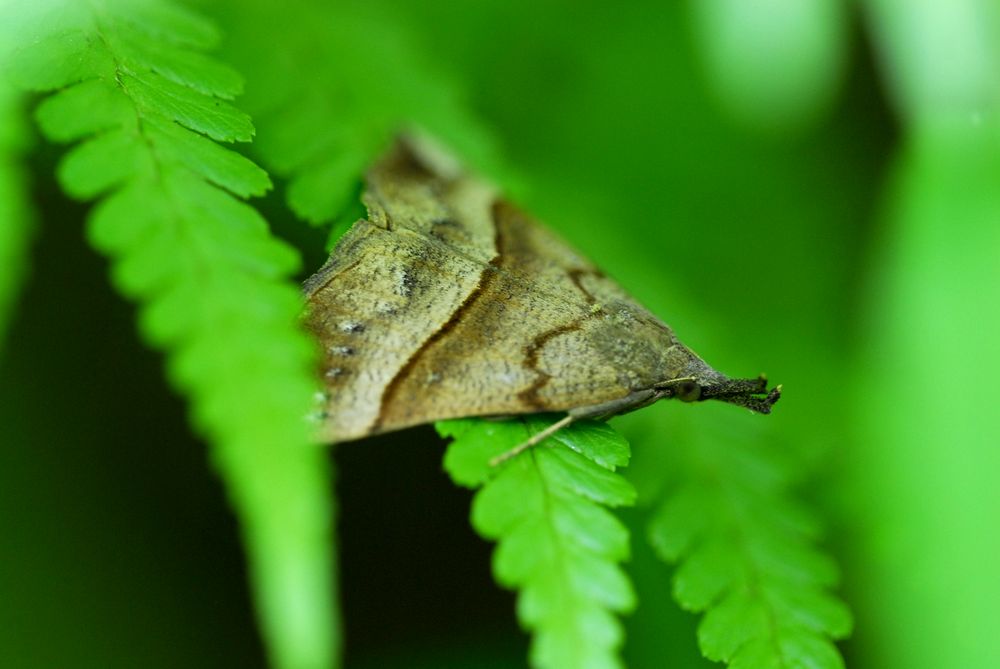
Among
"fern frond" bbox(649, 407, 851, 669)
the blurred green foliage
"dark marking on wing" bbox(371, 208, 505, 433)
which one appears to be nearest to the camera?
"dark marking on wing" bbox(371, 208, 505, 433)

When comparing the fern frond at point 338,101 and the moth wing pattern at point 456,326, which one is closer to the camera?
the moth wing pattern at point 456,326

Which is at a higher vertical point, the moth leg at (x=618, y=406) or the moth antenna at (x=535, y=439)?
the moth leg at (x=618, y=406)

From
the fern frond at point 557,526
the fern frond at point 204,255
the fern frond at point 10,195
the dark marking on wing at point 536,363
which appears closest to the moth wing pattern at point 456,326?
the dark marking on wing at point 536,363

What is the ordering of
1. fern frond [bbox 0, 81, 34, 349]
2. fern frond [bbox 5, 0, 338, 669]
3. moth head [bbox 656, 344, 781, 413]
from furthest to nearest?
moth head [bbox 656, 344, 781, 413]
fern frond [bbox 0, 81, 34, 349]
fern frond [bbox 5, 0, 338, 669]

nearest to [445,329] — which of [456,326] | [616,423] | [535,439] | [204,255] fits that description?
[456,326]

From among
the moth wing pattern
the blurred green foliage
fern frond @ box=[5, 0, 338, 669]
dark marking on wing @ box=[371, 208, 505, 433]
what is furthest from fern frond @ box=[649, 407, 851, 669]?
fern frond @ box=[5, 0, 338, 669]

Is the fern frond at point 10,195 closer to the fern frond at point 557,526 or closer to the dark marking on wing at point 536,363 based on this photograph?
the fern frond at point 557,526

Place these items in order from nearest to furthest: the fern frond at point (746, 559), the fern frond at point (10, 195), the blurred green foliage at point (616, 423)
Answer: the fern frond at point (10, 195) < the fern frond at point (746, 559) < the blurred green foliage at point (616, 423)

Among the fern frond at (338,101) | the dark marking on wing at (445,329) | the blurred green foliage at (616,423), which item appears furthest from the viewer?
the blurred green foliage at (616,423)

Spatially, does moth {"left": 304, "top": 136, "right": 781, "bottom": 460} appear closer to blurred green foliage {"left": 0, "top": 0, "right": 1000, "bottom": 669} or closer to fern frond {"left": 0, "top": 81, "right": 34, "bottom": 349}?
blurred green foliage {"left": 0, "top": 0, "right": 1000, "bottom": 669}
